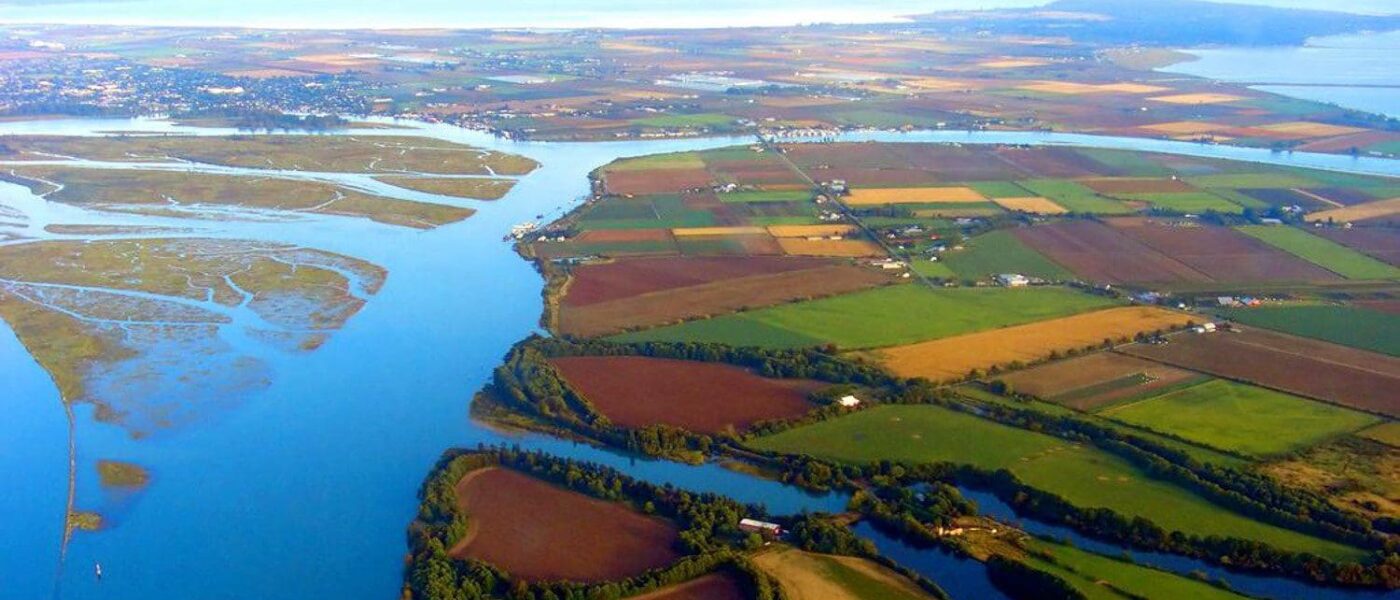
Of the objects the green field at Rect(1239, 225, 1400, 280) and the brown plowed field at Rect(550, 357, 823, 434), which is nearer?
the brown plowed field at Rect(550, 357, 823, 434)

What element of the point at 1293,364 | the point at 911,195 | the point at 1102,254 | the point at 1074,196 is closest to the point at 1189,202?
the point at 1074,196

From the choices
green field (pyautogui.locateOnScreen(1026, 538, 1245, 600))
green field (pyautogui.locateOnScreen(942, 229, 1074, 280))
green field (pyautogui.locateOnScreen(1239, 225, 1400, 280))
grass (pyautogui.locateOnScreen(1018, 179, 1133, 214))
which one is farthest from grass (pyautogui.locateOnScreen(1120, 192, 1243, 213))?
green field (pyautogui.locateOnScreen(1026, 538, 1245, 600))

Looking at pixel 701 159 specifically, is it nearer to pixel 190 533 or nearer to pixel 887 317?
pixel 887 317

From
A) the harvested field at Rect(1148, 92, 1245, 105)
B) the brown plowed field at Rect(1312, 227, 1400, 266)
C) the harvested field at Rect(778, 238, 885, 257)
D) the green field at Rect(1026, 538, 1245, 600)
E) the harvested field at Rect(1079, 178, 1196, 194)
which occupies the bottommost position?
the green field at Rect(1026, 538, 1245, 600)

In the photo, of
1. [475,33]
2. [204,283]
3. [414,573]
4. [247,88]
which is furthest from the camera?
[475,33]

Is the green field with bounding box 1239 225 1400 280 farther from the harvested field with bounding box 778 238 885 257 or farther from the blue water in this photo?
the blue water

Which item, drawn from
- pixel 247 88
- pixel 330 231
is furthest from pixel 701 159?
pixel 247 88
